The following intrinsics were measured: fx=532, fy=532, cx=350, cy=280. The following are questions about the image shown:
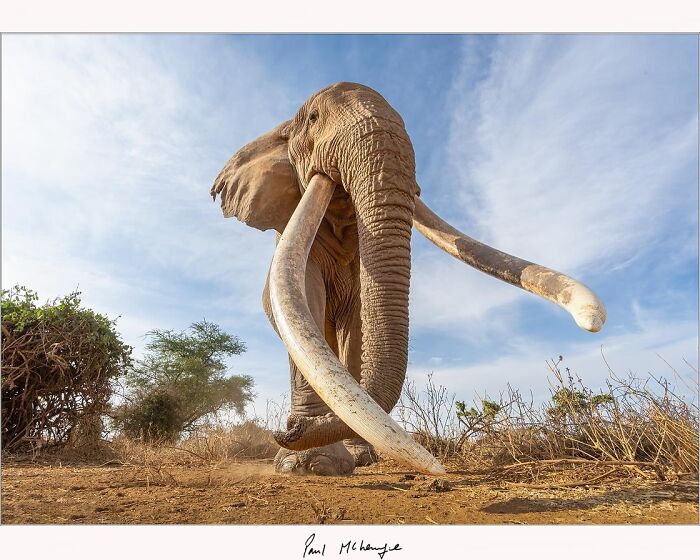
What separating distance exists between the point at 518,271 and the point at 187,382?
1209 cm

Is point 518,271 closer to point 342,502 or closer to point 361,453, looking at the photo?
point 342,502

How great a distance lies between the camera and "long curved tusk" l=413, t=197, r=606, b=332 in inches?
109

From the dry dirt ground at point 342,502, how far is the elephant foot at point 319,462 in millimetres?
217

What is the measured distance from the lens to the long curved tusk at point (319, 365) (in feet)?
6.89

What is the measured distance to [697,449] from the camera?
11.6 ft

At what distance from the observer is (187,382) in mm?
14062

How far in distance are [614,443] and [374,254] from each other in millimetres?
2304

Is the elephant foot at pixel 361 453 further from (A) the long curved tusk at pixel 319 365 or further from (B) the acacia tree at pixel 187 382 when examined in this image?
(B) the acacia tree at pixel 187 382

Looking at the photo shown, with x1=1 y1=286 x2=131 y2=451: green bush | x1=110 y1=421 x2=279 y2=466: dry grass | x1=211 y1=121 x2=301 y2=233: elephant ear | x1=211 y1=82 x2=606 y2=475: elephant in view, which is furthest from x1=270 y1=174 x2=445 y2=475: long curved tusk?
x1=1 y1=286 x2=131 y2=451: green bush

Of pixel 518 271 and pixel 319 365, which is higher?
pixel 518 271

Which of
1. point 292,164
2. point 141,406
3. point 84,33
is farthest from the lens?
point 141,406

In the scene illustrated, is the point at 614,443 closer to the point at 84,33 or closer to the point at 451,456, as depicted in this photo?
the point at 451,456

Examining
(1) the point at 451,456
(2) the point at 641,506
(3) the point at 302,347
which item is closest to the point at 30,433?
(1) the point at 451,456

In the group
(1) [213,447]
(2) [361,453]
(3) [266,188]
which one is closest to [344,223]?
(3) [266,188]
